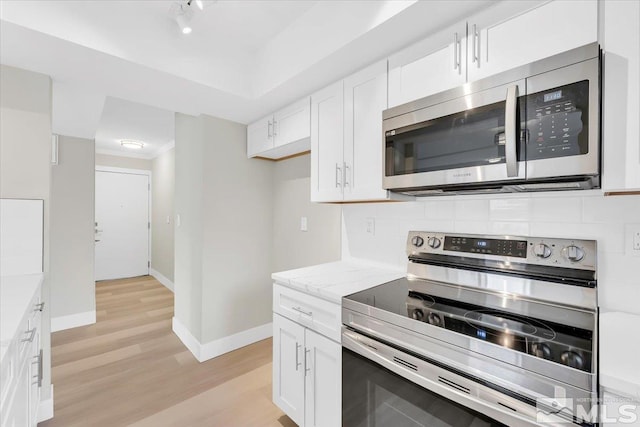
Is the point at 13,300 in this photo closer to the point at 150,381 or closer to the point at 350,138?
the point at 150,381

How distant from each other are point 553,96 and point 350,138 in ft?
3.21

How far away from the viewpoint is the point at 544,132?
1.03m

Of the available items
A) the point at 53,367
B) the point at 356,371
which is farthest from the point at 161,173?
the point at 356,371

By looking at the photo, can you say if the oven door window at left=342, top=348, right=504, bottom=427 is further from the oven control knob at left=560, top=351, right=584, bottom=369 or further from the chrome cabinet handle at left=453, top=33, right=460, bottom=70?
the chrome cabinet handle at left=453, top=33, right=460, bottom=70

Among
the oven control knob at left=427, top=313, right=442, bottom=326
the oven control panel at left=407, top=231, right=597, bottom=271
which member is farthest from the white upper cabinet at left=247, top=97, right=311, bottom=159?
the oven control knob at left=427, top=313, right=442, bottom=326

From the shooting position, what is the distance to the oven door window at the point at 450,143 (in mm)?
1148

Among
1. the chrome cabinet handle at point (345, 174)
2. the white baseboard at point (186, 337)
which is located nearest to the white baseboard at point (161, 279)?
the white baseboard at point (186, 337)

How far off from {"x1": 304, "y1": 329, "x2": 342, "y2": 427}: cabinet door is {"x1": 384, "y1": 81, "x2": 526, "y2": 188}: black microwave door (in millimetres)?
883

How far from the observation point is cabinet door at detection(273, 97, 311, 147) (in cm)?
211

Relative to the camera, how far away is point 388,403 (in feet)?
3.83

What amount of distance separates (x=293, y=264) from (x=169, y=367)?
52.3 inches

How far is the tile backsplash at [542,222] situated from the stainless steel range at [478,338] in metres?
0.06

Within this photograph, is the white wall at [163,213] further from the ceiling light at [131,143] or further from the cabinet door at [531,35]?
the cabinet door at [531,35]

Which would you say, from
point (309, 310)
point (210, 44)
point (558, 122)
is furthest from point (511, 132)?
point (210, 44)
